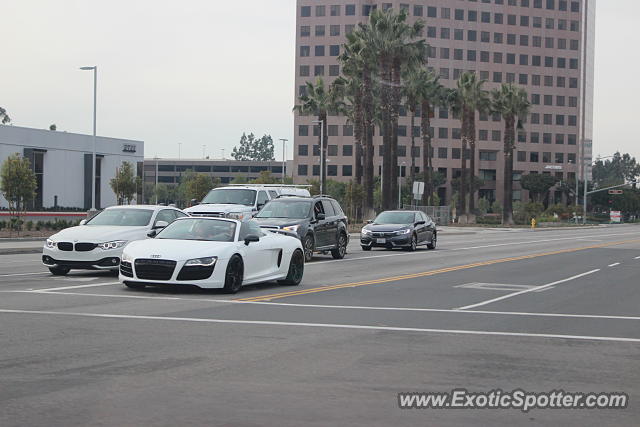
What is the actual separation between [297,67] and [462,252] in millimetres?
105874

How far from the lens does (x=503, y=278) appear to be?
2259 cm

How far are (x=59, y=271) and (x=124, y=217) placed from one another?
2.06m

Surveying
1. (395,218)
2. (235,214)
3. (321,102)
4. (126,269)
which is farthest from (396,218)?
(321,102)

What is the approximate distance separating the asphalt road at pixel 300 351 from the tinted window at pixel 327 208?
836 cm

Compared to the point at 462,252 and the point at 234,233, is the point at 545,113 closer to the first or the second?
the point at 462,252

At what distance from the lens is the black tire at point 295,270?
61.4 ft

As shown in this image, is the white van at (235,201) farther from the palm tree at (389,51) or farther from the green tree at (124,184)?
the green tree at (124,184)

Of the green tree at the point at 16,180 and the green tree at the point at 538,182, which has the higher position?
the green tree at the point at 538,182

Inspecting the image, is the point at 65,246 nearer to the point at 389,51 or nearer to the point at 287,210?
the point at 287,210

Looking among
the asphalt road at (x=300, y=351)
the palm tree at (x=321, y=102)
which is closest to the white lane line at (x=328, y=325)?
the asphalt road at (x=300, y=351)

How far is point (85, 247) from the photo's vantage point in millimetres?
19594

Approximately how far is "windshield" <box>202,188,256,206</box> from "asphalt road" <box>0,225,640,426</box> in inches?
486

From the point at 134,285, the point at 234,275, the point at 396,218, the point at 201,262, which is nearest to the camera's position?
the point at 201,262

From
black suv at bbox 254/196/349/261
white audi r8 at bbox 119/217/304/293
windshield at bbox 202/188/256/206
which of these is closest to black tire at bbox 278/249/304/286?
white audi r8 at bbox 119/217/304/293
